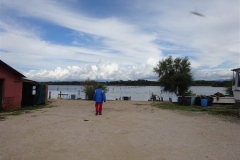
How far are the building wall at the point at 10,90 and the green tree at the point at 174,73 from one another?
54.2 ft

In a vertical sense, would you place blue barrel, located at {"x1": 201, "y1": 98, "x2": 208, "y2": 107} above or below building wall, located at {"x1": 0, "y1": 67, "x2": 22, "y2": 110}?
below

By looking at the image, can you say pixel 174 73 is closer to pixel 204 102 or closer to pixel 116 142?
pixel 204 102

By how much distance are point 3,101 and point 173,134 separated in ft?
38.4

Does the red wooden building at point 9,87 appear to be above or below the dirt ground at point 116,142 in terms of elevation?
above

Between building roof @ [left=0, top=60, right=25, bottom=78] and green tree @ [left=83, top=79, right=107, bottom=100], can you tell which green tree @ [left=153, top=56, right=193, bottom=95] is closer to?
green tree @ [left=83, top=79, right=107, bottom=100]

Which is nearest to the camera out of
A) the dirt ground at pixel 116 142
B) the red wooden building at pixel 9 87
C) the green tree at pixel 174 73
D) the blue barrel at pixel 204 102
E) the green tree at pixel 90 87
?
the dirt ground at pixel 116 142

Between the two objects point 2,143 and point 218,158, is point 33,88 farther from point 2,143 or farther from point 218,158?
point 218,158

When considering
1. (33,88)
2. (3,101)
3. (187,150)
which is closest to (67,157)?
(187,150)

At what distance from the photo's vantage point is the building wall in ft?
48.1

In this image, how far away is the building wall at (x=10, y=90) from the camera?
577 inches

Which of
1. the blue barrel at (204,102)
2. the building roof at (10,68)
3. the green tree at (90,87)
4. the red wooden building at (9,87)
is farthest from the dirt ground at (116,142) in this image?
the green tree at (90,87)

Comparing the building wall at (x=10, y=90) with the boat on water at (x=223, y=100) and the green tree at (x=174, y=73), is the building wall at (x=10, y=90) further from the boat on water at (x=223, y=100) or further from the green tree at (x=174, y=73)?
the boat on water at (x=223, y=100)

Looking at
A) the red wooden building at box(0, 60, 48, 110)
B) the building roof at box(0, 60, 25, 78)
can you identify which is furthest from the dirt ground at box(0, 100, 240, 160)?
the building roof at box(0, 60, 25, 78)

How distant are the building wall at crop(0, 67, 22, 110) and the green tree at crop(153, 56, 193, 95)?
54.2ft
